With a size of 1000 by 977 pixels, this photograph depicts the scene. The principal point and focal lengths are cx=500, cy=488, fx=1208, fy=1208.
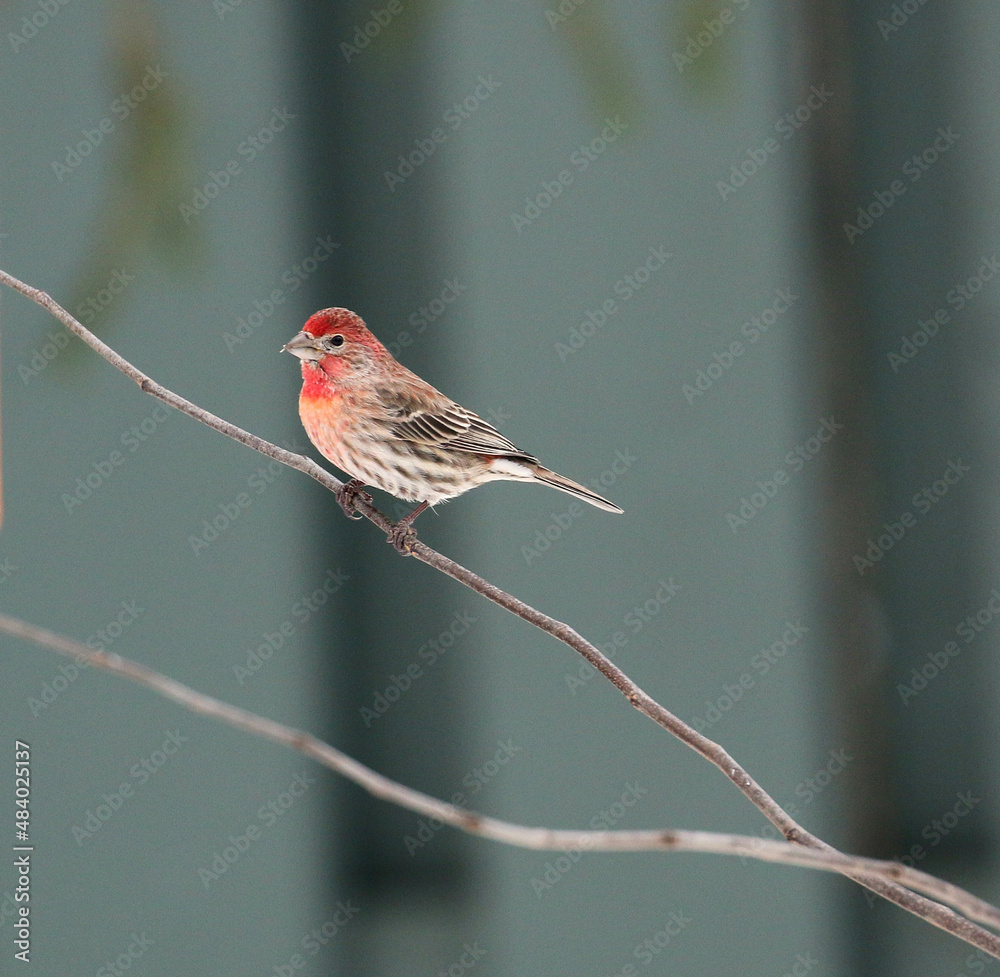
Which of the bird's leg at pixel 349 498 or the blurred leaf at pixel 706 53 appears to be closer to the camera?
the bird's leg at pixel 349 498

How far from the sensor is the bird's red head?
1376 mm

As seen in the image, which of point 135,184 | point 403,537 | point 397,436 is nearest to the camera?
point 403,537

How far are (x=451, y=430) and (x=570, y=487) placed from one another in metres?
0.45

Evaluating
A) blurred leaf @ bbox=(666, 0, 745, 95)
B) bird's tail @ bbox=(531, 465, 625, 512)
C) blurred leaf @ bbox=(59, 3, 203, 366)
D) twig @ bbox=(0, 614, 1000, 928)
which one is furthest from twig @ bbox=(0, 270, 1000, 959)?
blurred leaf @ bbox=(666, 0, 745, 95)

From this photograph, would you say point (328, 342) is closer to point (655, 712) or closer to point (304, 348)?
point (304, 348)

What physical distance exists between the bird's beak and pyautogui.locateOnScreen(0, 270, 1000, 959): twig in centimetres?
11

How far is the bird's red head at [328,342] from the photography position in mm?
1376

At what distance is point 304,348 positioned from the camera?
1.37m

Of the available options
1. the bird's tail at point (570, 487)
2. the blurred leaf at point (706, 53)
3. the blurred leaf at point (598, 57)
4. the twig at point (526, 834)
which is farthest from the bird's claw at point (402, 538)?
the blurred leaf at point (706, 53)

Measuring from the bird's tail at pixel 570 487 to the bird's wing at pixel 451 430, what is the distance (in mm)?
156

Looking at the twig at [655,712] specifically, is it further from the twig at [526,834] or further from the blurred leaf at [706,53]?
the blurred leaf at [706,53]

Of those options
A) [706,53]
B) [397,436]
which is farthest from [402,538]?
[706,53]

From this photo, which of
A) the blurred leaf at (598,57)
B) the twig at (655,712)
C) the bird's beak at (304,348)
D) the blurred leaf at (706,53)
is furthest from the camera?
the blurred leaf at (706,53)

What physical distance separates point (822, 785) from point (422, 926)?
1.52 m
